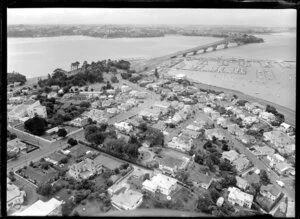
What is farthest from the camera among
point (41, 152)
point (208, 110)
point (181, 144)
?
point (208, 110)

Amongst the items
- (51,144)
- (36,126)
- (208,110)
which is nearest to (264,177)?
(208,110)

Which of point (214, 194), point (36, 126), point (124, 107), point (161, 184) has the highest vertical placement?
point (124, 107)

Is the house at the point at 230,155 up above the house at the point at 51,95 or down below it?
below

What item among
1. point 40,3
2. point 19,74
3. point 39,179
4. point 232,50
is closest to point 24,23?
point 40,3

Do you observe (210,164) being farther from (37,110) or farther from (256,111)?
(37,110)

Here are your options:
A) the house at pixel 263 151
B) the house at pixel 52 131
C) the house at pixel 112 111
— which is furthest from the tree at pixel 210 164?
the house at pixel 52 131

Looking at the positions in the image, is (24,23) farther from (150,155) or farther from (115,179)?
(150,155)

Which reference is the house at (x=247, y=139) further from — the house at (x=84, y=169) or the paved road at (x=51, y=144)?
the house at (x=84, y=169)
